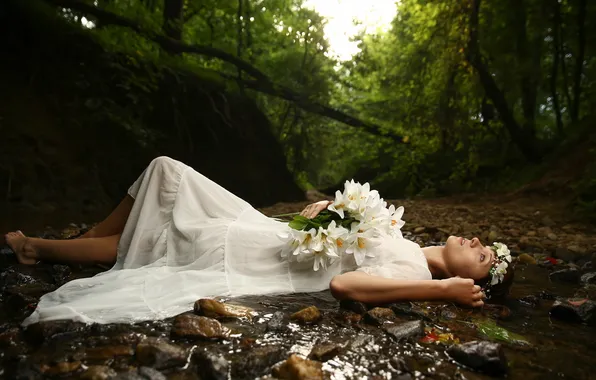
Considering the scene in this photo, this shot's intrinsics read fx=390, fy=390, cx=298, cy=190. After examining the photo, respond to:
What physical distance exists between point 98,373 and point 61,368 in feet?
0.62

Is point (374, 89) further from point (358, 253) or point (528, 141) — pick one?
point (358, 253)

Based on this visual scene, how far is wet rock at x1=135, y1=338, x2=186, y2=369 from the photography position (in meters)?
1.72

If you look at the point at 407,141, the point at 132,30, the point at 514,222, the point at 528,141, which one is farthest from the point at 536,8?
the point at 132,30

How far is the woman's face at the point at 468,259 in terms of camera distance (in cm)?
312

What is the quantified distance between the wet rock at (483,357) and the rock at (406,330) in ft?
1.01

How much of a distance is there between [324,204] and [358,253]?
2.10 feet

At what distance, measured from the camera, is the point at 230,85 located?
42.9ft

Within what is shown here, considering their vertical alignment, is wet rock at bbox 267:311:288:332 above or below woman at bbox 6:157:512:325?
below

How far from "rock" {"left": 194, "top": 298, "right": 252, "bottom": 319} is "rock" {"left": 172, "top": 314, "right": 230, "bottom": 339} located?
25cm

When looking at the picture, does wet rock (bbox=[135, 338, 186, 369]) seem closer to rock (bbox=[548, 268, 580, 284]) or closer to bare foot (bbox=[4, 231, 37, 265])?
bare foot (bbox=[4, 231, 37, 265])

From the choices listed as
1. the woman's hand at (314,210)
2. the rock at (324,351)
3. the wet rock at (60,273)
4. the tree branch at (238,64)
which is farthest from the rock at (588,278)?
the tree branch at (238,64)

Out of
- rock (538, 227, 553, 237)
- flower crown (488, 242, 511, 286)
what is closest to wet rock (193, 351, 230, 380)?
flower crown (488, 242, 511, 286)

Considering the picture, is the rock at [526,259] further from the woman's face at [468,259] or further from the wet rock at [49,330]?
the wet rock at [49,330]

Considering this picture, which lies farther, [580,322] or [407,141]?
[407,141]
